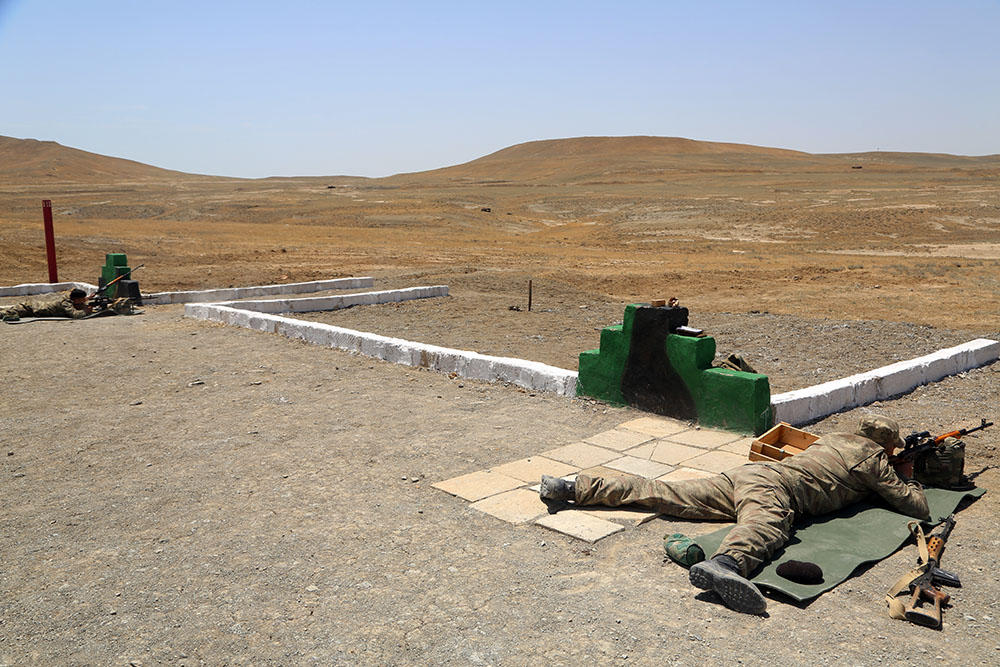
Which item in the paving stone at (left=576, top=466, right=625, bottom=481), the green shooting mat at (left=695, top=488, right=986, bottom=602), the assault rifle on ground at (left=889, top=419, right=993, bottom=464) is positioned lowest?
the paving stone at (left=576, top=466, right=625, bottom=481)

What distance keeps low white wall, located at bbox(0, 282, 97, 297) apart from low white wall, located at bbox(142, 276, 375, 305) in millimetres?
1733

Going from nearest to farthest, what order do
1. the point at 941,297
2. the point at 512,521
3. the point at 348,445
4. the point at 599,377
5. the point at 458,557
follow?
the point at 458,557 < the point at 512,521 < the point at 348,445 < the point at 599,377 < the point at 941,297

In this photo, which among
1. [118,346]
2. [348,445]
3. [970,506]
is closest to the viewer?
[970,506]

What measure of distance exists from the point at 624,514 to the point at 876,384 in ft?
12.6

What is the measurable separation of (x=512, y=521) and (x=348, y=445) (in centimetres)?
194

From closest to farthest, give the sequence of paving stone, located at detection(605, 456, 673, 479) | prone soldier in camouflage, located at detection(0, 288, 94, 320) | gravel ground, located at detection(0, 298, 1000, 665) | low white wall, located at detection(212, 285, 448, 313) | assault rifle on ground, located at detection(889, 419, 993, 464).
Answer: gravel ground, located at detection(0, 298, 1000, 665) → assault rifle on ground, located at detection(889, 419, 993, 464) → paving stone, located at detection(605, 456, 673, 479) → prone soldier in camouflage, located at detection(0, 288, 94, 320) → low white wall, located at detection(212, 285, 448, 313)

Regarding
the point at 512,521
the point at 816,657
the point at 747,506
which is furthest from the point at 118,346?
the point at 816,657

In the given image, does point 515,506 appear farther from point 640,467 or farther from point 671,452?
point 671,452

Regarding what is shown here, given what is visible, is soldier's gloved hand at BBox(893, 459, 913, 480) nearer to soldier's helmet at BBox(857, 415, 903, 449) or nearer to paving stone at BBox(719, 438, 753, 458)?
soldier's helmet at BBox(857, 415, 903, 449)

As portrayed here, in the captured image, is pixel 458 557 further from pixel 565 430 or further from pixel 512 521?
pixel 565 430

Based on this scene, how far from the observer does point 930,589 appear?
3.82 metres

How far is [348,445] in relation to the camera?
632 centimetres

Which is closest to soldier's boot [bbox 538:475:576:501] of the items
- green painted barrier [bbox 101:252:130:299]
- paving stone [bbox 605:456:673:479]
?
paving stone [bbox 605:456:673:479]

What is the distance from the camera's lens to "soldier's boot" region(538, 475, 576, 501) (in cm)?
499
